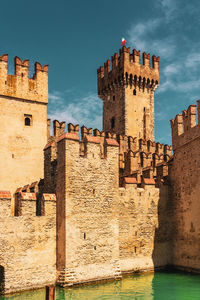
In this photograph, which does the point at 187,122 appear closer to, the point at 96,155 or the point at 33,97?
the point at 96,155

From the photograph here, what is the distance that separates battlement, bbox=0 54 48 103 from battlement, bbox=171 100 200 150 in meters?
A: 7.16

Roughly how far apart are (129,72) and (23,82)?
15.6 metres

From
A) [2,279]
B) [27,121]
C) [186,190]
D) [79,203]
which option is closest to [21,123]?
[27,121]

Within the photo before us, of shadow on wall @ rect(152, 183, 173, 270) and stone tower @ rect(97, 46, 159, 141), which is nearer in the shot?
shadow on wall @ rect(152, 183, 173, 270)

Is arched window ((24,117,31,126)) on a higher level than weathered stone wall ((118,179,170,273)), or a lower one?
higher

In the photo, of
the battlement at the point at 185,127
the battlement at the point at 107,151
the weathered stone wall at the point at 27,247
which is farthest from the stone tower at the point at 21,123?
the battlement at the point at 185,127

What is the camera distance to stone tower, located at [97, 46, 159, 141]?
32.4 m

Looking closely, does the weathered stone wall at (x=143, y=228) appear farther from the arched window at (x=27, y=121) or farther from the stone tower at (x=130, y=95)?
the stone tower at (x=130, y=95)

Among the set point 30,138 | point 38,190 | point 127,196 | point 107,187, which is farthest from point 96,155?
point 30,138

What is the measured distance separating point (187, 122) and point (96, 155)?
5.23 metres

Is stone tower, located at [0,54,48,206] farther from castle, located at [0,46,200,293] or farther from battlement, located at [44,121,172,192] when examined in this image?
battlement, located at [44,121,172,192]

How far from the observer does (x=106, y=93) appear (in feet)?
115

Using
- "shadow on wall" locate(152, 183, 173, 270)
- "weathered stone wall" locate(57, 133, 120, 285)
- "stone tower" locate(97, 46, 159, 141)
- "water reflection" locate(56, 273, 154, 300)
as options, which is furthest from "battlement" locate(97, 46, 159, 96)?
"water reflection" locate(56, 273, 154, 300)

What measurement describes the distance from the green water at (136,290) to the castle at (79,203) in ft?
1.81
